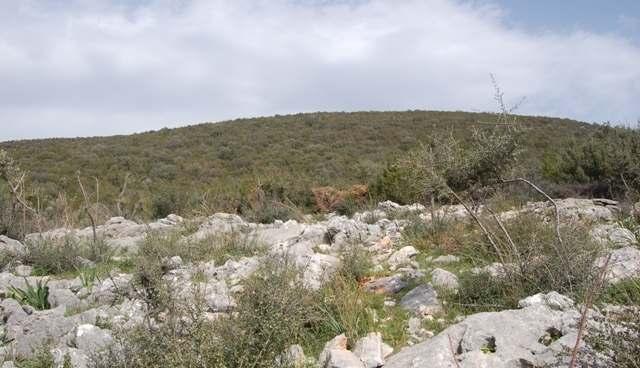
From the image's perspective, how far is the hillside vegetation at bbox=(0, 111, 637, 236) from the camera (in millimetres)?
16828

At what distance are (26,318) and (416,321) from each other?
138 inches

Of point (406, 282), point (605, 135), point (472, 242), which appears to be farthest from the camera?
point (605, 135)

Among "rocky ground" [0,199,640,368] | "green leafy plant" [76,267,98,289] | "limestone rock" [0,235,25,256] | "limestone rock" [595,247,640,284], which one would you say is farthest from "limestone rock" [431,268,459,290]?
"limestone rock" [0,235,25,256]

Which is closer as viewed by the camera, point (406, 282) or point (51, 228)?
point (406, 282)

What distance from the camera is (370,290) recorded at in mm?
6152

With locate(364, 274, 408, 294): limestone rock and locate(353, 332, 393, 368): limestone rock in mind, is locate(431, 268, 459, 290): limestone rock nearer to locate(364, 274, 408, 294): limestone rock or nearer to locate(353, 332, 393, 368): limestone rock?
locate(364, 274, 408, 294): limestone rock

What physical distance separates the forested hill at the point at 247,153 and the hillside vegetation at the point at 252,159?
58mm

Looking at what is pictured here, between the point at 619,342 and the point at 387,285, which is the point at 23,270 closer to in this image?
the point at 387,285

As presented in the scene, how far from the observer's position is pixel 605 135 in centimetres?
1655

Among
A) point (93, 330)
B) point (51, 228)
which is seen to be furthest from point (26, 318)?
point (51, 228)

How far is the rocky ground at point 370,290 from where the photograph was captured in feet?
13.1

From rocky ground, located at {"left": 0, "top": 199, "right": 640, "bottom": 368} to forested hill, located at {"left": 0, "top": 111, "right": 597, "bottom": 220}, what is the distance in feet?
31.5

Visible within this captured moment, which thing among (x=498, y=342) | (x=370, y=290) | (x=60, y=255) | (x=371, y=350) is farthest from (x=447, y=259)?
(x=60, y=255)

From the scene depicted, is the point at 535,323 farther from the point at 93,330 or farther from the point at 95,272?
the point at 95,272
